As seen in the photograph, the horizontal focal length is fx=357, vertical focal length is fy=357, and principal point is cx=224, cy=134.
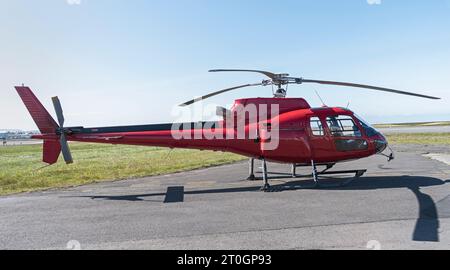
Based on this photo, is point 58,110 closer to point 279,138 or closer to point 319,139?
point 279,138

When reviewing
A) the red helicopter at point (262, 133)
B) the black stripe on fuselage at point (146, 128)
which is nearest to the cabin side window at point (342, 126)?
the red helicopter at point (262, 133)

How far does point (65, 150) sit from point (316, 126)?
9.12 metres

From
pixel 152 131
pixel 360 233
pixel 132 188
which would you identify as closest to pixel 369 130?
pixel 360 233

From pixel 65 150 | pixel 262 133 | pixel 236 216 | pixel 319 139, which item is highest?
pixel 262 133

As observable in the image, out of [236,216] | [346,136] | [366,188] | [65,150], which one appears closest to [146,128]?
[65,150]

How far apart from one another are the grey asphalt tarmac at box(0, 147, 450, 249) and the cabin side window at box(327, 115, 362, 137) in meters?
1.85

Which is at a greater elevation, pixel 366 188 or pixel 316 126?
pixel 316 126

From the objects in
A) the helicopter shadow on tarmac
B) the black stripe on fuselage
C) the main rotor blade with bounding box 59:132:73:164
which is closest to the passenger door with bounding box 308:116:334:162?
the helicopter shadow on tarmac

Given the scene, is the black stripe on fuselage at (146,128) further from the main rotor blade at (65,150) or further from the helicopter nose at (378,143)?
the helicopter nose at (378,143)

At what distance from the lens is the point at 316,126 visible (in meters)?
13.2

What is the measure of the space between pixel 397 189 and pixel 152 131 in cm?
863

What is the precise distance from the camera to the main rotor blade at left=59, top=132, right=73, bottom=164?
12.6 meters
